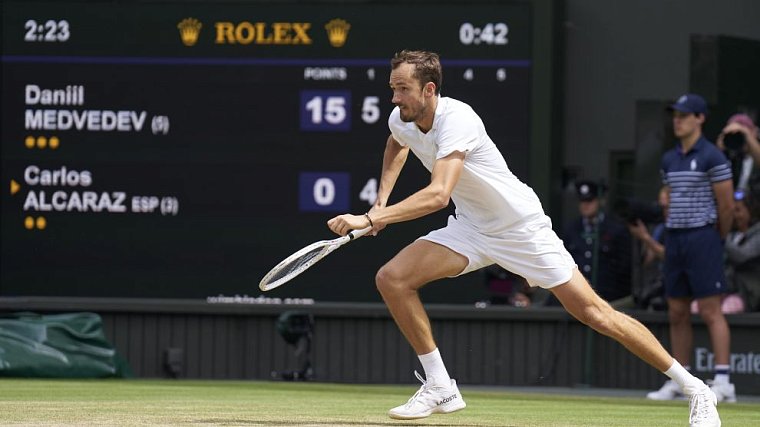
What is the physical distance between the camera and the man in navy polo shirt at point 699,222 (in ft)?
36.7

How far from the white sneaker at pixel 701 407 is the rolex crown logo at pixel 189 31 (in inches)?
252

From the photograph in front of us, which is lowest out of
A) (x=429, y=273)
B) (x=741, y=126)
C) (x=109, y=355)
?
(x=109, y=355)

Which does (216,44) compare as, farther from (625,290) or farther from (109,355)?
(625,290)

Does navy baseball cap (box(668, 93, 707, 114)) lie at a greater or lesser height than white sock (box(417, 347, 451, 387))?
greater

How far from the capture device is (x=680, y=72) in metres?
13.8

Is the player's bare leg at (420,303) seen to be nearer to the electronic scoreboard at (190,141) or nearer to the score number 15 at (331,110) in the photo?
the electronic scoreboard at (190,141)

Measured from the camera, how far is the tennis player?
7.56 meters

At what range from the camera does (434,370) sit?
7852 mm

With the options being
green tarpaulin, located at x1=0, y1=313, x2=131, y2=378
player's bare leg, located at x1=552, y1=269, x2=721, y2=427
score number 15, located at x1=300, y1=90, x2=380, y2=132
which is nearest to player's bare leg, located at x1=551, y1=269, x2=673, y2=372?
player's bare leg, located at x1=552, y1=269, x2=721, y2=427

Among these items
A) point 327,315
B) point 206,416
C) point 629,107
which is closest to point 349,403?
point 206,416

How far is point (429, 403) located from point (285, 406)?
1.53 m

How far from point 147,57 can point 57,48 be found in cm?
73

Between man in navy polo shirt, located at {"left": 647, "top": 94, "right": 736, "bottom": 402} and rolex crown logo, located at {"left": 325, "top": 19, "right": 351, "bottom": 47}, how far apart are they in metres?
2.78

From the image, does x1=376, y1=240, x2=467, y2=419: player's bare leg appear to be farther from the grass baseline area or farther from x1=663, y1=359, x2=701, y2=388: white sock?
x1=663, y1=359, x2=701, y2=388: white sock
